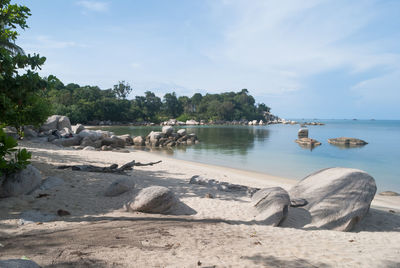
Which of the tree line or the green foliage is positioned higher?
the tree line

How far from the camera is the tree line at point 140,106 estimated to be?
233ft

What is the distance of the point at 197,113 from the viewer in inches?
4424

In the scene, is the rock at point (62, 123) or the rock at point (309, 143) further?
the rock at point (309, 143)

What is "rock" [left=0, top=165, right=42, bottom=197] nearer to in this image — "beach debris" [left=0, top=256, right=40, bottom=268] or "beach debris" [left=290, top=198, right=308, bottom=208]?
"beach debris" [left=0, top=256, right=40, bottom=268]

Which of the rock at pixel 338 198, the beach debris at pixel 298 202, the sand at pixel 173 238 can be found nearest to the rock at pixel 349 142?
the rock at pixel 338 198

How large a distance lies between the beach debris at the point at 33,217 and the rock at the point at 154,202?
→ 167 centimetres

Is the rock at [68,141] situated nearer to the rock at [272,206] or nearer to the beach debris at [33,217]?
the beach debris at [33,217]

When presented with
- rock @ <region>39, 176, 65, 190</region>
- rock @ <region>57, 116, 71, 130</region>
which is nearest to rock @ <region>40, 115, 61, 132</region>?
rock @ <region>57, 116, 71, 130</region>

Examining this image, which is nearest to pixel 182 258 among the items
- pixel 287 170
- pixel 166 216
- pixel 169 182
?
pixel 166 216

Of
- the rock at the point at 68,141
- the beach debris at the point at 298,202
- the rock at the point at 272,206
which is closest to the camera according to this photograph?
the rock at the point at 272,206

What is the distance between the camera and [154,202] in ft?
20.2

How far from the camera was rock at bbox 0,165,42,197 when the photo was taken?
622cm

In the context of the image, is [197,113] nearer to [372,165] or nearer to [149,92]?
[149,92]

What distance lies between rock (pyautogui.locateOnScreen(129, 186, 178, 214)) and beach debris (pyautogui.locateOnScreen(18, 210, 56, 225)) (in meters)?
1.67
